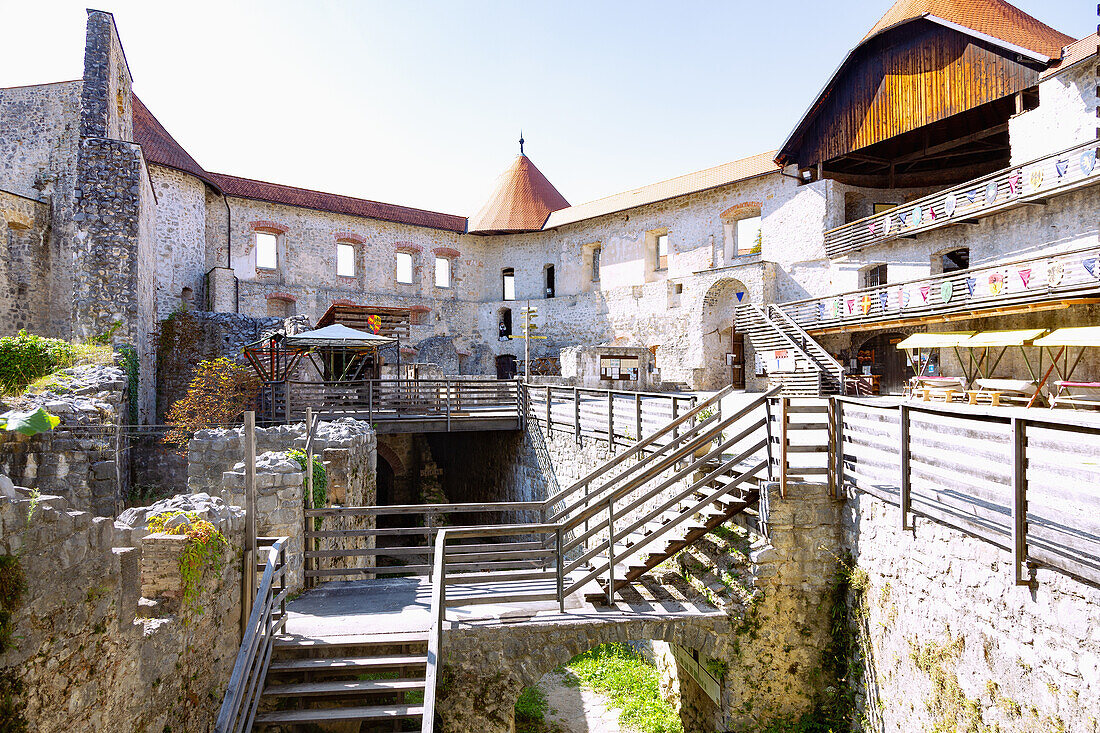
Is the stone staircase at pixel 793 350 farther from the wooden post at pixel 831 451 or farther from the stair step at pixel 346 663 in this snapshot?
the stair step at pixel 346 663

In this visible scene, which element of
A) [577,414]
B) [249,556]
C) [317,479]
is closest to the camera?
[249,556]

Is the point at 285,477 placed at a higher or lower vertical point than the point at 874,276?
lower

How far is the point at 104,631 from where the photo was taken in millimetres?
3443

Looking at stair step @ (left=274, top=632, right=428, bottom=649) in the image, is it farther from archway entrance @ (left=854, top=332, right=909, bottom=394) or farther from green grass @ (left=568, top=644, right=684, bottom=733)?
archway entrance @ (left=854, top=332, right=909, bottom=394)

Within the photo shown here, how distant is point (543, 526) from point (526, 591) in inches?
33.6

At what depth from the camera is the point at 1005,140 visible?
17.1 metres

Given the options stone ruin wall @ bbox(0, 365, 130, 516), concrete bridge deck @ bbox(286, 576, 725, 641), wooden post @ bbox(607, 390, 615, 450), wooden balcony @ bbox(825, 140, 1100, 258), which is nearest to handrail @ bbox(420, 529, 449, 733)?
concrete bridge deck @ bbox(286, 576, 725, 641)

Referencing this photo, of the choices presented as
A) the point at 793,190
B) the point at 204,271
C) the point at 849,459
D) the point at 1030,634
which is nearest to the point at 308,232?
the point at 204,271

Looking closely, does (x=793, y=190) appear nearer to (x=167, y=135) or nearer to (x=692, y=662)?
(x=692, y=662)

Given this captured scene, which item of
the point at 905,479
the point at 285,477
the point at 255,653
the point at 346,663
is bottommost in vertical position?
the point at 346,663

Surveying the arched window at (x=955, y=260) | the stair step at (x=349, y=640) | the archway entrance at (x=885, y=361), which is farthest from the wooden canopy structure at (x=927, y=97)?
the stair step at (x=349, y=640)

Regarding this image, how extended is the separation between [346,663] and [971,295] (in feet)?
45.9

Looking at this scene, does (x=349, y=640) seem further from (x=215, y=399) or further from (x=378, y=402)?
(x=215, y=399)

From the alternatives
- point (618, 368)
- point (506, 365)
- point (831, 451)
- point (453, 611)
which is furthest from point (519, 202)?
point (453, 611)
